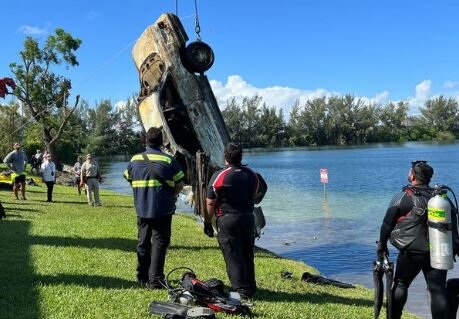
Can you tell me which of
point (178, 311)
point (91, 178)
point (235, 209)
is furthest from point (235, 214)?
point (91, 178)

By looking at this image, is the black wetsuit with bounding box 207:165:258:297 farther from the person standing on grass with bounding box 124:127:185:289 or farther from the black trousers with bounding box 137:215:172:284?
the black trousers with bounding box 137:215:172:284

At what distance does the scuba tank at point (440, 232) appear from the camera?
18.1 ft

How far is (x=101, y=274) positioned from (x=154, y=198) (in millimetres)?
1621

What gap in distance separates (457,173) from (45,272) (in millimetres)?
39130

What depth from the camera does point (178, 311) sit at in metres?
5.62

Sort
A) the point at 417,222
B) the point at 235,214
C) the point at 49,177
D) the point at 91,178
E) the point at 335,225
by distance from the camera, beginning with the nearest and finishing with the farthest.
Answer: the point at 417,222 < the point at 235,214 < the point at 91,178 < the point at 49,177 < the point at 335,225

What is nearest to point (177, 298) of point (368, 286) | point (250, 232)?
point (250, 232)

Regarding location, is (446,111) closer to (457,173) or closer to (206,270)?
(457,173)

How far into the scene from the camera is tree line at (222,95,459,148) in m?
133

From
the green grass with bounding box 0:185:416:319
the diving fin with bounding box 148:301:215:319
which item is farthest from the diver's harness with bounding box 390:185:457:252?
the diving fin with bounding box 148:301:215:319

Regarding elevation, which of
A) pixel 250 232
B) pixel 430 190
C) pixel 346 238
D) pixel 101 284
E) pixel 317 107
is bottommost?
pixel 346 238

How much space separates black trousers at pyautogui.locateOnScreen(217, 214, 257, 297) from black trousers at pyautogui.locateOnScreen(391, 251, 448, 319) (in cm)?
183

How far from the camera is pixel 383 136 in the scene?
463 ft

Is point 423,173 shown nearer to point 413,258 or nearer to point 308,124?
point 413,258
